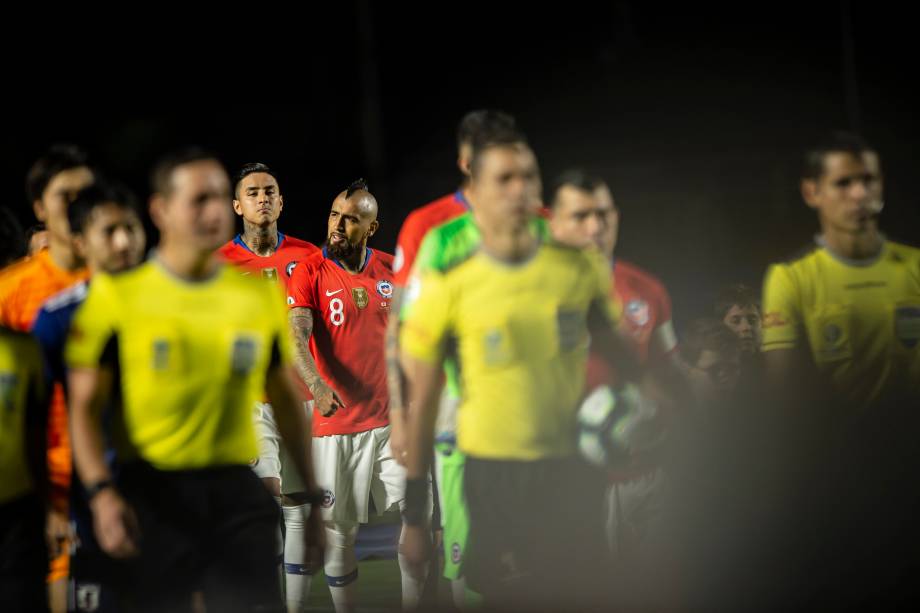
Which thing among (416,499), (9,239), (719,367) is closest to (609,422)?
(416,499)

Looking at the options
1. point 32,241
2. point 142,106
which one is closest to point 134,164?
point 142,106

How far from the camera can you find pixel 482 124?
4742 millimetres

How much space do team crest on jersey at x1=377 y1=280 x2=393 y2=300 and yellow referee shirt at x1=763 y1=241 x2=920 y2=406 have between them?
2.51 m

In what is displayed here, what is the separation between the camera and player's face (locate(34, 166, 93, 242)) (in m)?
4.57

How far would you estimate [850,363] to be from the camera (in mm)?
4660

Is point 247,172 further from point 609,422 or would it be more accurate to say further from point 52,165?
point 609,422

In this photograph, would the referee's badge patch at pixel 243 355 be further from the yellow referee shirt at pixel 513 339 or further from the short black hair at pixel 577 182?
the short black hair at pixel 577 182

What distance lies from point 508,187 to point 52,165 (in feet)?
5.58

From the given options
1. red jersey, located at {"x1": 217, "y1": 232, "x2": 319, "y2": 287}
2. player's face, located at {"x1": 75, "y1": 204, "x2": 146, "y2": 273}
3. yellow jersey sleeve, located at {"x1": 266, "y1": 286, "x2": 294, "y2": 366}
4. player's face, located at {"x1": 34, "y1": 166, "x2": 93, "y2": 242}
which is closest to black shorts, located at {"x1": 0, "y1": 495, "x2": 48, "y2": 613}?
player's face, located at {"x1": 75, "y1": 204, "x2": 146, "y2": 273}

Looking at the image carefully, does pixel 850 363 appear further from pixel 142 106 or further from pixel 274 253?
pixel 142 106

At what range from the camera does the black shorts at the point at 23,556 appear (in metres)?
3.92

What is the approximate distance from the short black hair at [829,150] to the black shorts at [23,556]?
2926 millimetres

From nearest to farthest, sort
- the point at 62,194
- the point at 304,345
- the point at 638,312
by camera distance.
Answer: the point at 62,194, the point at 638,312, the point at 304,345

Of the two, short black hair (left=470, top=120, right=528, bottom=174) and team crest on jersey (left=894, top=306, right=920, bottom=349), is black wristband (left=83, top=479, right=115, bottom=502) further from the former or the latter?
team crest on jersey (left=894, top=306, right=920, bottom=349)
